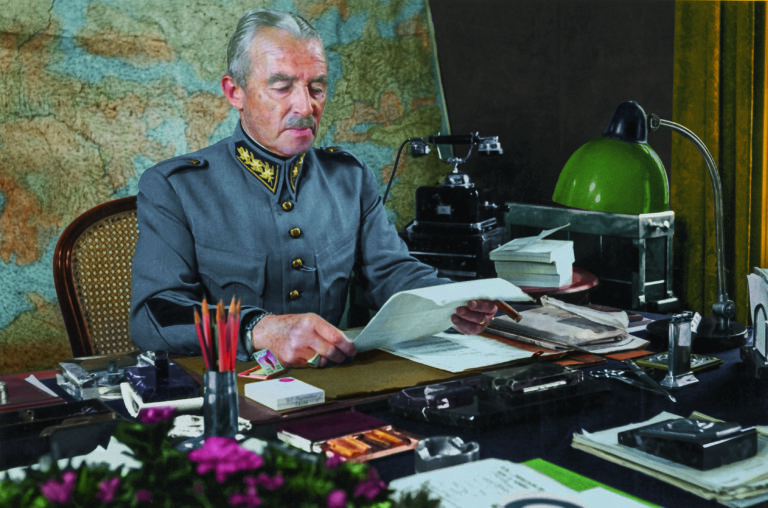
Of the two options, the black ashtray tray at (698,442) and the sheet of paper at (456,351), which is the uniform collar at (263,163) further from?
the black ashtray tray at (698,442)

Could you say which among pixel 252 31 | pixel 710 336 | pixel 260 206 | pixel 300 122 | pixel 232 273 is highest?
pixel 252 31

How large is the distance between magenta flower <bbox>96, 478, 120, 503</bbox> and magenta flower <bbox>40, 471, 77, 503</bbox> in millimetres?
17

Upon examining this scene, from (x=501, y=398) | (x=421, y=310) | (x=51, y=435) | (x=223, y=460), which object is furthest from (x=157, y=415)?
(x=421, y=310)

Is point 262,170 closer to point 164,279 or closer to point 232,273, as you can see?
point 232,273

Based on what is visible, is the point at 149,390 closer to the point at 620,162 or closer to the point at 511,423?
the point at 511,423

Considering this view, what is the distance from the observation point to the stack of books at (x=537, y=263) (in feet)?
5.82

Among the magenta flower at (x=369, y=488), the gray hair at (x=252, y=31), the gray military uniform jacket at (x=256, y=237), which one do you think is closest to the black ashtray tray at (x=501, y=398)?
the magenta flower at (x=369, y=488)

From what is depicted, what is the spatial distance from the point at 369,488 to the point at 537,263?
1.37m

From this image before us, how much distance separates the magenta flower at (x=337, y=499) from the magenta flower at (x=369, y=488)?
0.02 m

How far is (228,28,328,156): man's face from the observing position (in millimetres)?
1637

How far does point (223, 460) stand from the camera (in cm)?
49

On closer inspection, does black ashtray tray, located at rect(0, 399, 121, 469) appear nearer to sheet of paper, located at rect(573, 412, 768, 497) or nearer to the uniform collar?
sheet of paper, located at rect(573, 412, 768, 497)

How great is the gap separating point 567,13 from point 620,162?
6.86 feet

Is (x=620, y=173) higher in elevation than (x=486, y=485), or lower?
higher
